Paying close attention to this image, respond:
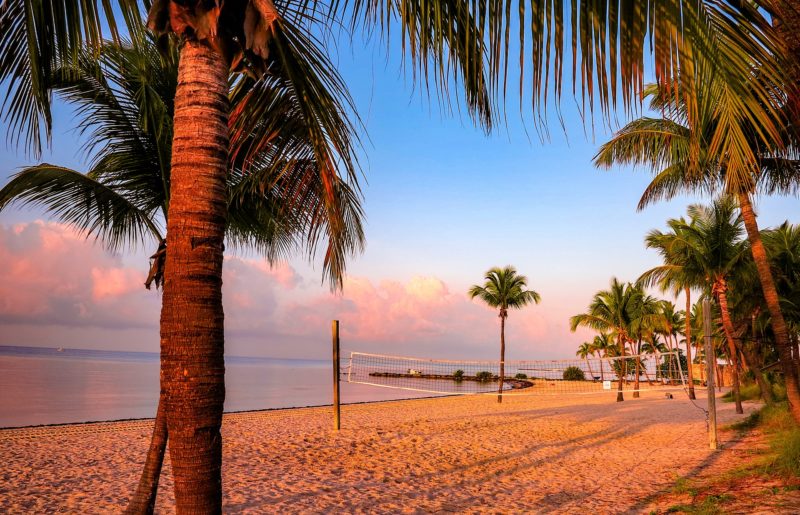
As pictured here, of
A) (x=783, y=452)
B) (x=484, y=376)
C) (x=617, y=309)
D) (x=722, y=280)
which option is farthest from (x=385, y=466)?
(x=484, y=376)

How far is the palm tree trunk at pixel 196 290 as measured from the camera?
2340mm

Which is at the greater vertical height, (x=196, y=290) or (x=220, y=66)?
(x=220, y=66)

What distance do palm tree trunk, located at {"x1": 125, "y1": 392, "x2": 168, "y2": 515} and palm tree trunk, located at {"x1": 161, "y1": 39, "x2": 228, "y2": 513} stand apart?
1.22 meters

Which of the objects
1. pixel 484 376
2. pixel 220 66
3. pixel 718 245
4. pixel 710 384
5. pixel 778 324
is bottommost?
pixel 484 376

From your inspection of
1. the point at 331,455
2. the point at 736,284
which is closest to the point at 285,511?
the point at 331,455

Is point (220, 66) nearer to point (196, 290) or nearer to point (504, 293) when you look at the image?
point (196, 290)

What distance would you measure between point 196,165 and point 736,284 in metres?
23.2

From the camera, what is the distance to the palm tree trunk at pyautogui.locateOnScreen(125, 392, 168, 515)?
136 inches

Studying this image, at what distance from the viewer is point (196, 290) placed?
7.92ft

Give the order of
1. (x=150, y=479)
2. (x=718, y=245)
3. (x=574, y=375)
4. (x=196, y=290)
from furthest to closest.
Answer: (x=574, y=375) → (x=718, y=245) → (x=150, y=479) → (x=196, y=290)

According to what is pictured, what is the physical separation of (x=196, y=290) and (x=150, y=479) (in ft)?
6.14

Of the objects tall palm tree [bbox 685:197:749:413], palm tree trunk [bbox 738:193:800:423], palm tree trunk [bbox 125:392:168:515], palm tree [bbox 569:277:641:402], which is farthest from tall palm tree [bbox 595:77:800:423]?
palm tree [bbox 569:277:641:402]

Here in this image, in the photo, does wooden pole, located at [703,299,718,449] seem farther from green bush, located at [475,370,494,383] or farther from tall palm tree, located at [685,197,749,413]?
green bush, located at [475,370,494,383]

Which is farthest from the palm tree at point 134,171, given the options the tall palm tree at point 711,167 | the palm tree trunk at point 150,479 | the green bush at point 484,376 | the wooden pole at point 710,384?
the green bush at point 484,376
